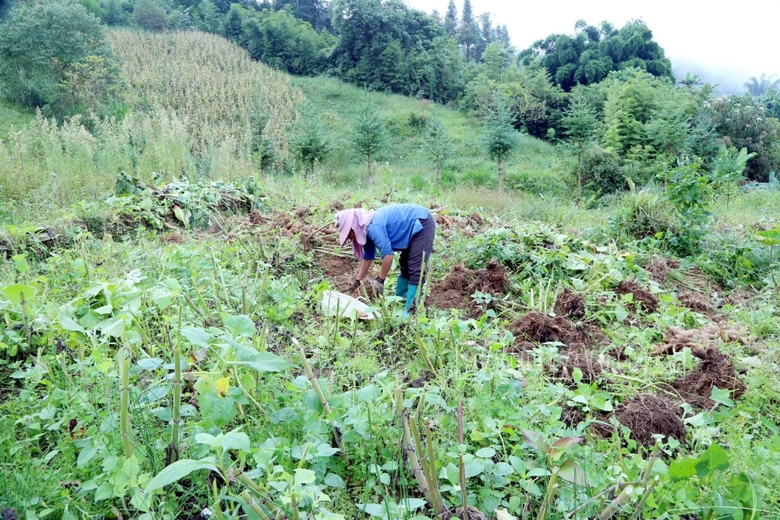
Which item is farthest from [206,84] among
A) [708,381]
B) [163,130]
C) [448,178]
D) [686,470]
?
[686,470]

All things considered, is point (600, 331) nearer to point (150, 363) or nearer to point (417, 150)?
point (150, 363)

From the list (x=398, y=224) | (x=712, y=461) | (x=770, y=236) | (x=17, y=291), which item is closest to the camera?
(x=712, y=461)

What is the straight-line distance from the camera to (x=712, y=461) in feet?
4.49

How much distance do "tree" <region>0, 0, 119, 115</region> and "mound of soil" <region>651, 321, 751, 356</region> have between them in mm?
26453

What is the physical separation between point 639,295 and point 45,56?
89.0 feet

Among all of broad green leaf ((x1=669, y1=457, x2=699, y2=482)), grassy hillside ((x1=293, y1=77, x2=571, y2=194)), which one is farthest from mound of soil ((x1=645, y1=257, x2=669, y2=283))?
grassy hillside ((x1=293, y1=77, x2=571, y2=194))

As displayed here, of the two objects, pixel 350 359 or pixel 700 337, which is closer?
pixel 350 359

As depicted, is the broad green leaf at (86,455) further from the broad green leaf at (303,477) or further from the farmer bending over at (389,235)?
the farmer bending over at (389,235)

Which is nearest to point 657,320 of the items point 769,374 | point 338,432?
point 769,374

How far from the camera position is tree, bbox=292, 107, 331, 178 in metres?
17.1

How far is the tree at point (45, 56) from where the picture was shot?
70.7 ft

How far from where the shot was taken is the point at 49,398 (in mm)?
2049

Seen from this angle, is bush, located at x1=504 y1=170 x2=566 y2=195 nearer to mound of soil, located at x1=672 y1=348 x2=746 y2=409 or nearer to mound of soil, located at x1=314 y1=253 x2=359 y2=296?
mound of soil, located at x1=314 y1=253 x2=359 y2=296

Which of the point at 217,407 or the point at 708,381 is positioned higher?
the point at 217,407
